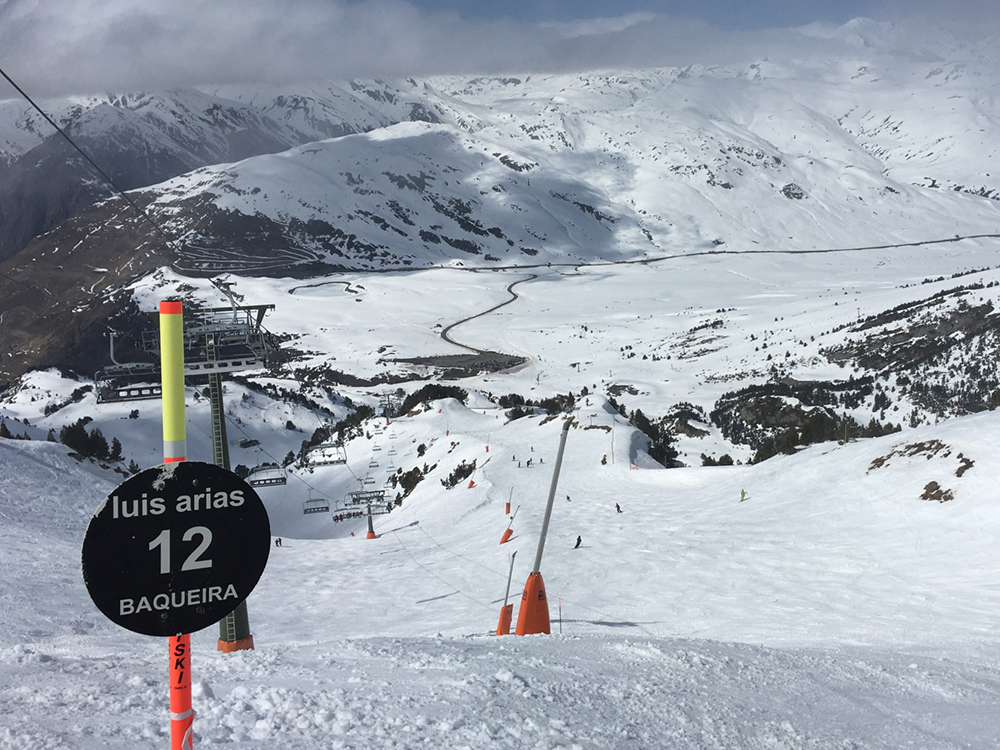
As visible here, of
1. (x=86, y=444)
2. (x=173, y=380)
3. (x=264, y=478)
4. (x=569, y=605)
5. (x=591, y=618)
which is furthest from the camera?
(x=264, y=478)

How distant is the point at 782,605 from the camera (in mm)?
17375

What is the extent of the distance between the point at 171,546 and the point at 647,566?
69.0ft

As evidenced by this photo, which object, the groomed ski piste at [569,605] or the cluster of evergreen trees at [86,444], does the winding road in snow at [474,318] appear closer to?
the groomed ski piste at [569,605]

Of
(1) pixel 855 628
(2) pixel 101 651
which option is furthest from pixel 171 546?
(1) pixel 855 628

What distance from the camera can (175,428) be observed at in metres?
3.27

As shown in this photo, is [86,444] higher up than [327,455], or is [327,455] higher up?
[86,444]

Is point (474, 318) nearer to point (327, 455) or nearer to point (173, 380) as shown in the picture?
point (327, 455)

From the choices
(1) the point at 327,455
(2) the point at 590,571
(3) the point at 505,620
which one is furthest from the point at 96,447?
(3) the point at 505,620

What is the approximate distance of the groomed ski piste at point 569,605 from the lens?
210 inches

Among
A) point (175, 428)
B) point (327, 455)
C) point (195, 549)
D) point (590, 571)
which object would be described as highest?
point (175, 428)

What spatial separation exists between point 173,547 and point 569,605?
17.0 m

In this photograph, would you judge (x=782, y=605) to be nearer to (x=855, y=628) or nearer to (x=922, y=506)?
(x=855, y=628)

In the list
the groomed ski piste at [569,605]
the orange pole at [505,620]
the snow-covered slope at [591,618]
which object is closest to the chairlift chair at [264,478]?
the groomed ski piste at [569,605]

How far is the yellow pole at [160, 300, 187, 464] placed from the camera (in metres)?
3.25
